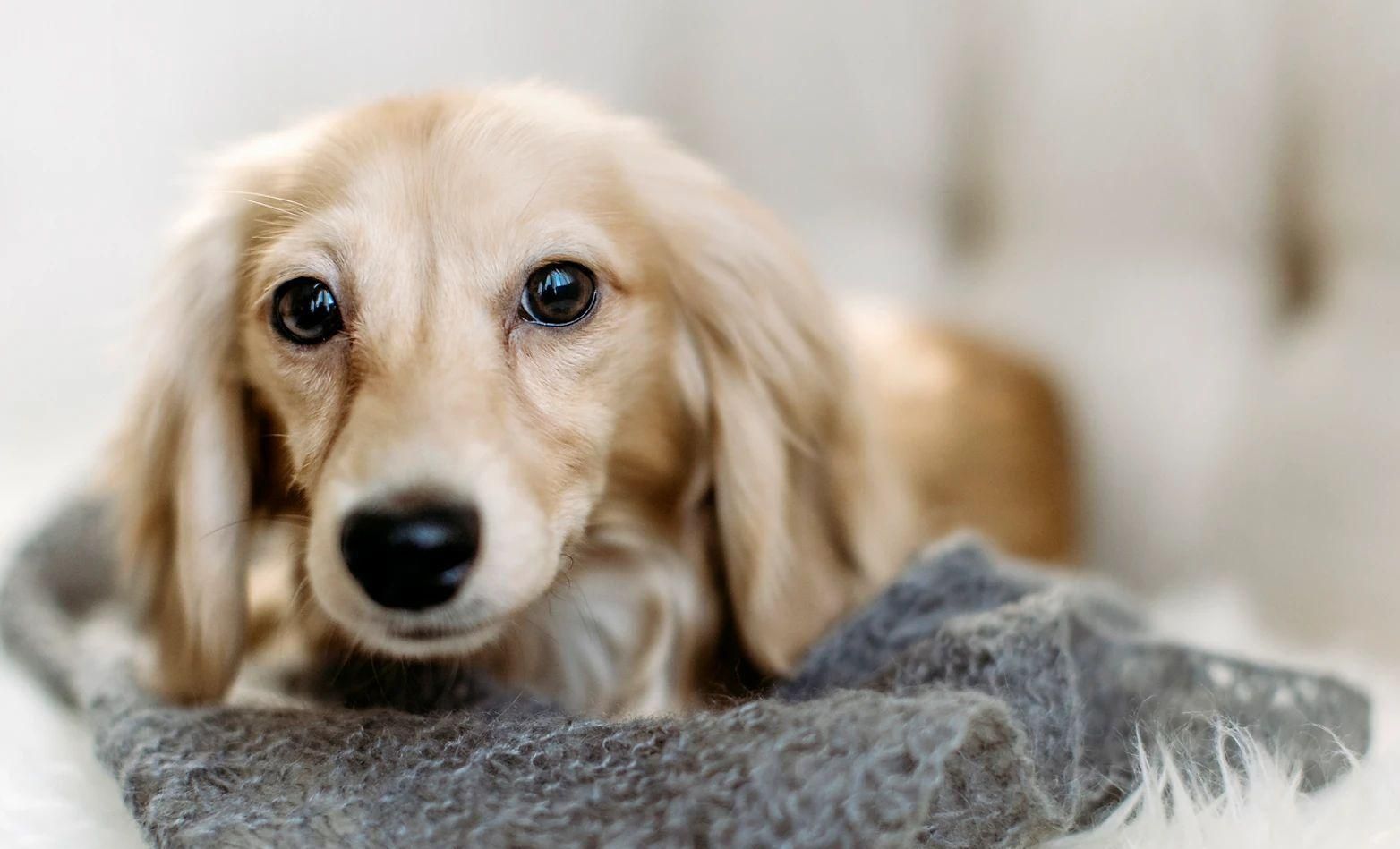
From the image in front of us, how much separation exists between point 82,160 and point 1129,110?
5.24ft

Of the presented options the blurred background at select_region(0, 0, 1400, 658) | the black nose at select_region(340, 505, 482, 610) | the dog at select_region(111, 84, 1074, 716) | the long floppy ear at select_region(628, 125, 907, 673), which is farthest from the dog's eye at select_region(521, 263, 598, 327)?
the blurred background at select_region(0, 0, 1400, 658)

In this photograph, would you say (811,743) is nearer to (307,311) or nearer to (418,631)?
(418,631)

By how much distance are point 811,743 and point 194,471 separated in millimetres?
693

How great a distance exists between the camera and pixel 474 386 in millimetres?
911

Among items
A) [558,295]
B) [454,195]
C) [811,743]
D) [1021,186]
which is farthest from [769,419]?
[1021,186]

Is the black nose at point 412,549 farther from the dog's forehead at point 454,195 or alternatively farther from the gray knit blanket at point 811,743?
the dog's forehead at point 454,195

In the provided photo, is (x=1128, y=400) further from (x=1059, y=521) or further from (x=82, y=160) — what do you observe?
(x=82, y=160)

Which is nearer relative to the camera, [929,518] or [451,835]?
[451,835]

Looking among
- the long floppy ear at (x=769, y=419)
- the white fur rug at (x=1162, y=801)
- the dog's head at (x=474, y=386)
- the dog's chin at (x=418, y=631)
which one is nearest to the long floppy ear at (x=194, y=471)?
the dog's head at (x=474, y=386)

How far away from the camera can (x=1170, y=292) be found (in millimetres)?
1573

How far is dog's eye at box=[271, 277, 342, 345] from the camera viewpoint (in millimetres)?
1003

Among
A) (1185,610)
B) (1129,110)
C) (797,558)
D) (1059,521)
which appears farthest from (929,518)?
(1129,110)

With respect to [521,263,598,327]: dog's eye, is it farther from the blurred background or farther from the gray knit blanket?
the blurred background

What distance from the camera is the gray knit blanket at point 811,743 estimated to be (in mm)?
708
